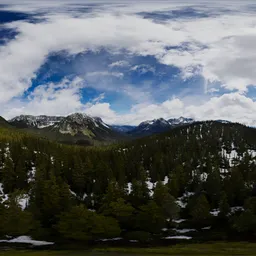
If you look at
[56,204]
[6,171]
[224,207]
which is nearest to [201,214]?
[224,207]

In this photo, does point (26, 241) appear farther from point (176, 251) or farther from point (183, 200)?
point (183, 200)

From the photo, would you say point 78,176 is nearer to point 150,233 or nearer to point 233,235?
point 150,233

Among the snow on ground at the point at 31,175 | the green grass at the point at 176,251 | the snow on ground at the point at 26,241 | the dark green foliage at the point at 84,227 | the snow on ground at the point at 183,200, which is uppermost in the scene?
the snow on ground at the point at 31,175

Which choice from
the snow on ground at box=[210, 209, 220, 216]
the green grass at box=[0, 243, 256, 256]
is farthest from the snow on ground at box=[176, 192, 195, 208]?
the green grass at box=[0, 243, 256, 256]

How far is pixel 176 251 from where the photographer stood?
8706cm

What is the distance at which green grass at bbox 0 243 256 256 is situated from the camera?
267 ft

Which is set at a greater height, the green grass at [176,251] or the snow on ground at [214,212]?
the snow on ground at [214,212]

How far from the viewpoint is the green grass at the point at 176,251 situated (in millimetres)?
81438

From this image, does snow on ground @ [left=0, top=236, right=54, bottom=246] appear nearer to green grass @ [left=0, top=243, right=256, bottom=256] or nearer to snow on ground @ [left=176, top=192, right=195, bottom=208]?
green grass @ [left=0, top=243, right=256, bottom=256]

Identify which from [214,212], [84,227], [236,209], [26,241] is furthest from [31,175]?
[236,209]

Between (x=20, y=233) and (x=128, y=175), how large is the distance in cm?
8427

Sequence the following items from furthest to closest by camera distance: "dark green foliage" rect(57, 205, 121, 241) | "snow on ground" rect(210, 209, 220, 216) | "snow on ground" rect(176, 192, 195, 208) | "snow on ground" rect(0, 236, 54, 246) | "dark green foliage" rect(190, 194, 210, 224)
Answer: "snow on ground" rect(176, 192, 195, 208) → "snow on ground" rect(210, 209, 220, 216) → "dark green foliage" rect(190, 194, 210, 224) → "snow on ground" rect(0, 236, 54, 246) → "dark green foliage" rect(57, 205, 121, 241)

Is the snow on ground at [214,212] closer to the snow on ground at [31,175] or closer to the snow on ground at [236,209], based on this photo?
the snow on ground at [236,209]

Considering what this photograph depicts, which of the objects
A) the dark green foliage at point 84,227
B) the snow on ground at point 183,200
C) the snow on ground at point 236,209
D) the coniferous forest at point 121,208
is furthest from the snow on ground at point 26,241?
the snow on ground at point 236,209
